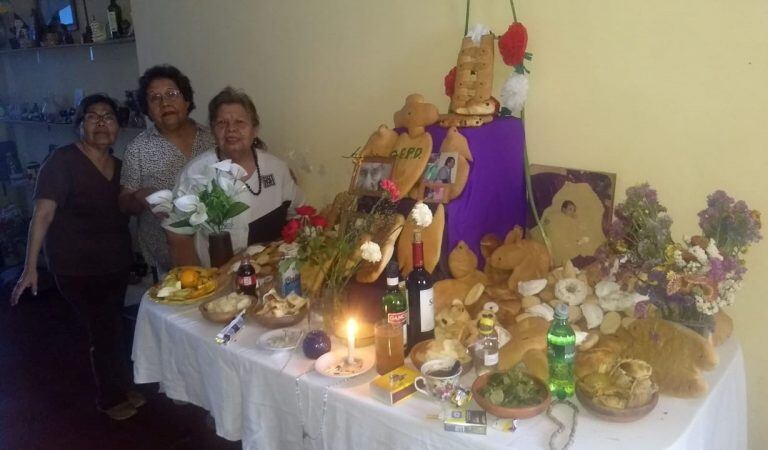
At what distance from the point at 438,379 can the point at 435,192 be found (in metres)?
0.54

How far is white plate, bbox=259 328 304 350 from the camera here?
1421mm

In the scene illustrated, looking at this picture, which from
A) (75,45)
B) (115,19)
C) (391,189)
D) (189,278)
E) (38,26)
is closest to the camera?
(391,189)

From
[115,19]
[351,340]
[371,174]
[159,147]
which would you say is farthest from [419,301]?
[115,19]

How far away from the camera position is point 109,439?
2342 millimetres

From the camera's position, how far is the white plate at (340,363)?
4.20ft

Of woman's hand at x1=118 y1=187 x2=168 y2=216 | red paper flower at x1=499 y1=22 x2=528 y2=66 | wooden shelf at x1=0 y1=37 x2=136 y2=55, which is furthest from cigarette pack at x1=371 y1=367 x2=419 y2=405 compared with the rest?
wooden shelf at x1=0 y1=37 x2=136 y2=55

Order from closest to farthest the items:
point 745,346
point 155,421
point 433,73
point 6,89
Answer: point 745,346 < point 433,73 < point 155,421 < point 6,89

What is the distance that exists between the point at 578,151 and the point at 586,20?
13.7 inches

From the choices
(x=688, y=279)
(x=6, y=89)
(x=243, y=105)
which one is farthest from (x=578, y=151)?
(x=6, y=89)

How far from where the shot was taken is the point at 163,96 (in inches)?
88.8

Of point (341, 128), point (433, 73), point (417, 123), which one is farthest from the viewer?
point (341, 128)

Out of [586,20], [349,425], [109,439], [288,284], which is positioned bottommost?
[109,439]

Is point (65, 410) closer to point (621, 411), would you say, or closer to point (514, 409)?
point (514, 409)

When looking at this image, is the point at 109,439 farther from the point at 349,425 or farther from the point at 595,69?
the point at 595,69
